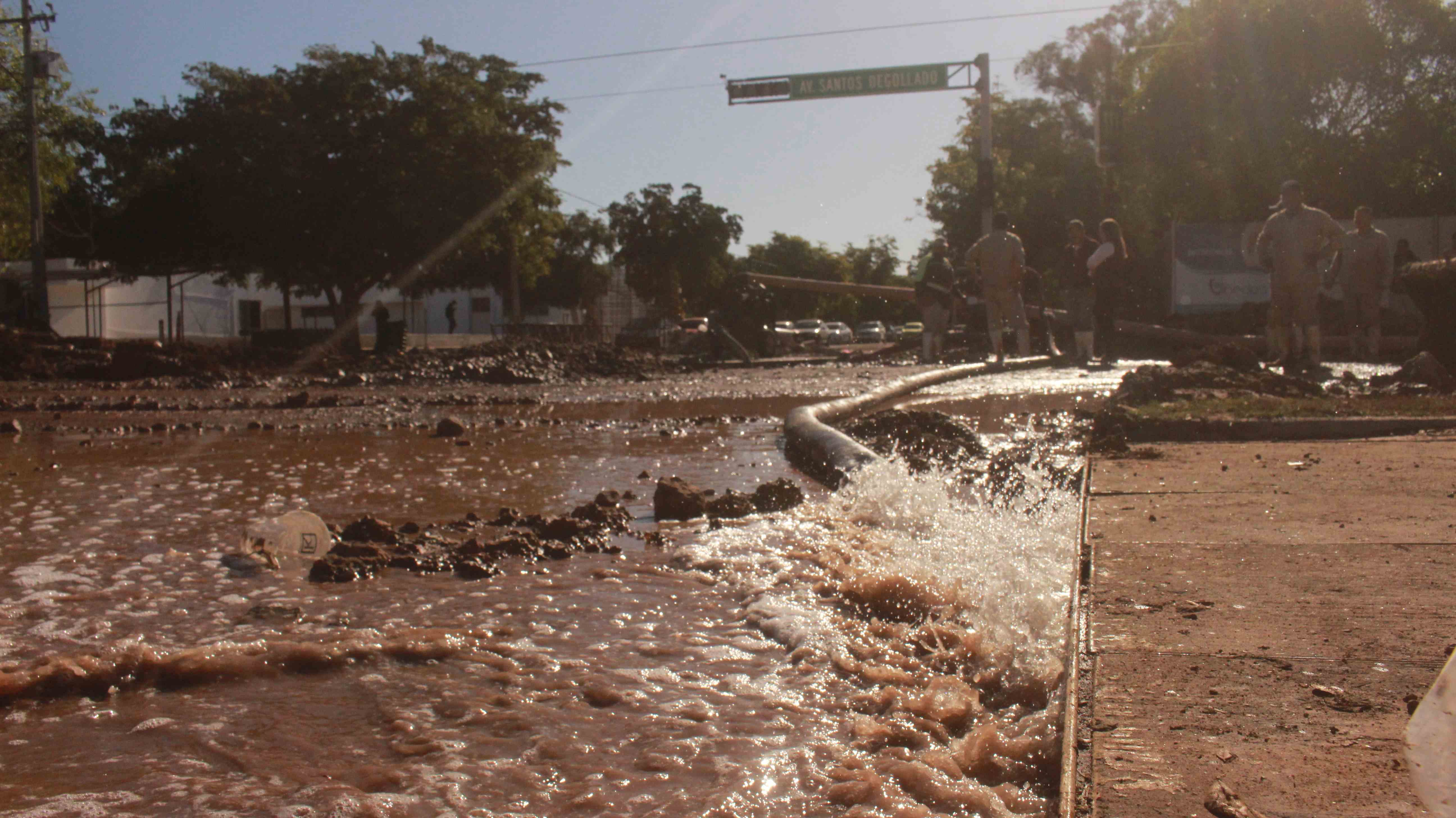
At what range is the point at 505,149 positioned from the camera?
89.6ft

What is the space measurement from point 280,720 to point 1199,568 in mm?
2013

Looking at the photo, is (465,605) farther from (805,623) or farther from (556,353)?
(556,353)

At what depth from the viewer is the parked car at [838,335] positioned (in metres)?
62.4

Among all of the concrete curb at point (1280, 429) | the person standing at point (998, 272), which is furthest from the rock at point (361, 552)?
the person standing at point (998, 272)

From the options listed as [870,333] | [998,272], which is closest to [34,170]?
[998,272]

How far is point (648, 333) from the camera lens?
1502 inches

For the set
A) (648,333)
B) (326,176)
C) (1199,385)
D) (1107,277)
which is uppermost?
(326,176)

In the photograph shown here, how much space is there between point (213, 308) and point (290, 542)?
2031 inches

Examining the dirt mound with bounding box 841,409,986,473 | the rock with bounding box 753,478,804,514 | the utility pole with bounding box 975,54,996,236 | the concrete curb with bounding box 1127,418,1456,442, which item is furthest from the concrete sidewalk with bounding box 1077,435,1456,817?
the utility pole with bounding box 975,54,996,236

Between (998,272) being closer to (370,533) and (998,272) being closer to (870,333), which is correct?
(370,533)

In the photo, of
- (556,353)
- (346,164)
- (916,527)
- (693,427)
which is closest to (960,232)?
(346,164)

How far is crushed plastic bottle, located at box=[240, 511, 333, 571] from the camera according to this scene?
3.82 metres

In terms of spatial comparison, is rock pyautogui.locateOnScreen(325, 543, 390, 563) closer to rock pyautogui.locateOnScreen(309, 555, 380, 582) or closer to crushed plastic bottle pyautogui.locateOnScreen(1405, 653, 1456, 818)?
rock pyautogui.locateOnScreen(309, 555, 380, 582)

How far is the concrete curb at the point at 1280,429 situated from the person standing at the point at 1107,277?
739 centimetres
